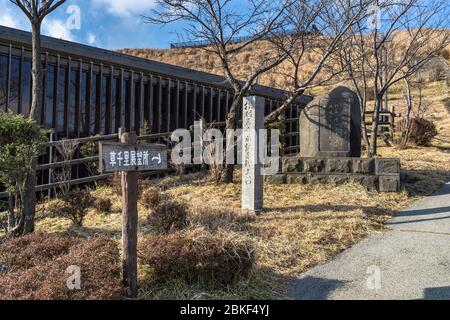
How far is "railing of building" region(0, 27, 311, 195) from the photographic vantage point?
9664mm

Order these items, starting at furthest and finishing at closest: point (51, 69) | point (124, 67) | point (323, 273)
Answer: point (124, 67)
point (51, 69)
point (323, 273)

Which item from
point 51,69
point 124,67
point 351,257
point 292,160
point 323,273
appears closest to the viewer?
point 323,273

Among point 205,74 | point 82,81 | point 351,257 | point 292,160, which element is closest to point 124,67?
point 82,81

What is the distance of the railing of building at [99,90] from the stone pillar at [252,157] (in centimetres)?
327

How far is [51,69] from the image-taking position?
1025cm

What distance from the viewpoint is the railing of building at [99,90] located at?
31.7 feet

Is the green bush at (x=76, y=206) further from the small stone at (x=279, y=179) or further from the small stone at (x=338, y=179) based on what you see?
the small stone at (x=338, y=179)

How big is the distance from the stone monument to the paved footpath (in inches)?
119

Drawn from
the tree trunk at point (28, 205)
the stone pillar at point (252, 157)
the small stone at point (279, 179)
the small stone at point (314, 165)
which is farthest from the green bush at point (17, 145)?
the small stone at point (314, 165)

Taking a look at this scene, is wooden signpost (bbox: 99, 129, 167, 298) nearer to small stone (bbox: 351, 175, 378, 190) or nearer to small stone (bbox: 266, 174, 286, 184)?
small stone (bbox: 266, 174, 286, 184)

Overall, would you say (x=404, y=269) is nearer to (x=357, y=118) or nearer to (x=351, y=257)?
(x=351, y=257)

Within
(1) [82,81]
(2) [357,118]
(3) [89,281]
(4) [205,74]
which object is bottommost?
(3) [89,281]

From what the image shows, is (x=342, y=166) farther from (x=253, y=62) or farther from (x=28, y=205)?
(x=28, y=205)

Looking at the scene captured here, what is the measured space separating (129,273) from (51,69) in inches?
323
